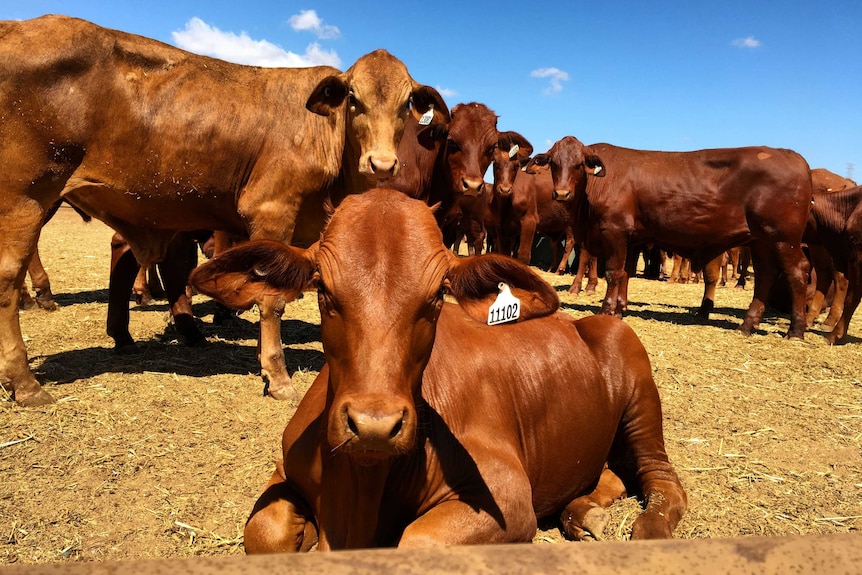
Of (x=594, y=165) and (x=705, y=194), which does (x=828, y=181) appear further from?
(x=594, y=165)

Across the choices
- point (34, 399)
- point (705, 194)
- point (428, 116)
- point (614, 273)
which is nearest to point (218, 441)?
point (34, 399)

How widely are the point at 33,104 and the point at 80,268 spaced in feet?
30.2

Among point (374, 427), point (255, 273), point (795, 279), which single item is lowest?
point (374, 427)

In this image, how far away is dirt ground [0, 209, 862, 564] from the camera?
125 inches

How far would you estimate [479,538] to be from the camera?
2438 mm

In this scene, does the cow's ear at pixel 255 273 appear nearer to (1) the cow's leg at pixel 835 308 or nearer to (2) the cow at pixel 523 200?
(2) the cow at pixel 523 200

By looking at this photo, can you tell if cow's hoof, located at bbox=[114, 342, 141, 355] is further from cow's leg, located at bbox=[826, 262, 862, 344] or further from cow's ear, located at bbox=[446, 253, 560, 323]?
cow's leg, located at bbox=[826, 262, 862, 344]

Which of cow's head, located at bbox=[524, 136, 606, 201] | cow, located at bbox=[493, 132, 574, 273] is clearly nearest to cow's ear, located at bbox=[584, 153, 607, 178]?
cow's head, located at bbox=[524, 136, 606, 201]

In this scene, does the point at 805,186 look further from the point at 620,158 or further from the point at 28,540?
the point at 28,540

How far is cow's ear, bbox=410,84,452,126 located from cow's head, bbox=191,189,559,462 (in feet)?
13.7

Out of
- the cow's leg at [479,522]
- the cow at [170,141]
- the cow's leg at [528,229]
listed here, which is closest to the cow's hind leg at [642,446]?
the cow's leg at [479,522]

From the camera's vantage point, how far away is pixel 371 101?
552 centimetres

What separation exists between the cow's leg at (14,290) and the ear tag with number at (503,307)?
12.6ft

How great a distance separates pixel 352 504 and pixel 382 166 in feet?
10.9
